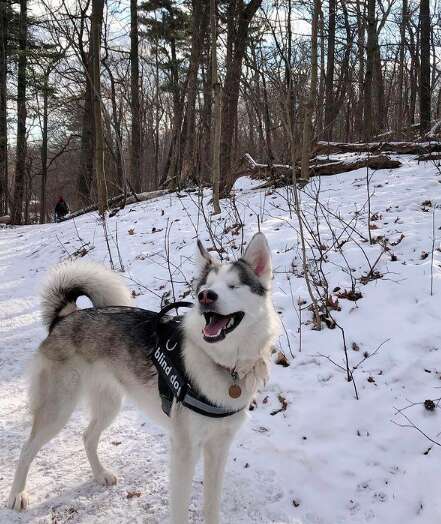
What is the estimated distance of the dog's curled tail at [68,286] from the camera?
11.4ft

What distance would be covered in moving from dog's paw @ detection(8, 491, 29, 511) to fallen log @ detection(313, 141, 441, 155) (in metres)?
10.0

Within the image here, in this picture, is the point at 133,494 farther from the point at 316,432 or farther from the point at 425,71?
the point at 425,71


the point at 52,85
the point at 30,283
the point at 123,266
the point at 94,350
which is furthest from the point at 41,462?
the point at 52,85

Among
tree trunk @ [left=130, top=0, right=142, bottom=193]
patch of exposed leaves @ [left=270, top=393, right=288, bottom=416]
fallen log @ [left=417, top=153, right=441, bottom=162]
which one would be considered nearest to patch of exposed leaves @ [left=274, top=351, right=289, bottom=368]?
patch of exposed leaves @ [left=270, top=393, right=288, bottom=416]

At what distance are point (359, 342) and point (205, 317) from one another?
2.27 meters

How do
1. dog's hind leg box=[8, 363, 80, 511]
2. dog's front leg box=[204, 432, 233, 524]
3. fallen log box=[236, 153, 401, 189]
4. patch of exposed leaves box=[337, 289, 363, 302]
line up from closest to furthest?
dog's front leg box=[204, 432, 233, 524] → dog's hind leg box=[8, 363, 80, 511] → patch of exposed leaves box=[337, 289, 363, 302] → fallen log box=[236, 153, 401, 189]

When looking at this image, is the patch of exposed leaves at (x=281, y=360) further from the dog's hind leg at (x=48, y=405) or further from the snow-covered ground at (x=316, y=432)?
the dog's hind leg at (x=48, y=405)

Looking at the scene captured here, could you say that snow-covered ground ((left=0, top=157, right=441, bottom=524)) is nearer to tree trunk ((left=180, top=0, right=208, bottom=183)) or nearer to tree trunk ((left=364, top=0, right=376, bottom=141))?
tree trunk ((left=180, top=0, right=208, bottom=183))

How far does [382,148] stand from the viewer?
39.4 ft

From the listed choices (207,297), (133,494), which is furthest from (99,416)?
(207,297)

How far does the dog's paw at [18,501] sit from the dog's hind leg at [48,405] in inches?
2.0

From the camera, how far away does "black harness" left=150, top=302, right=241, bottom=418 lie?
8.57ft

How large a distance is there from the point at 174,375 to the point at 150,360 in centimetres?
33

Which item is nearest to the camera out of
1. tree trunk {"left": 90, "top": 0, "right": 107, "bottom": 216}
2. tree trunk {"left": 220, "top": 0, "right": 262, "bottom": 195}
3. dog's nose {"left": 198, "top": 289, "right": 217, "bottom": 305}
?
dog's nose {"left": 198, "top": 289, "right": 217, "bottom": 305}
